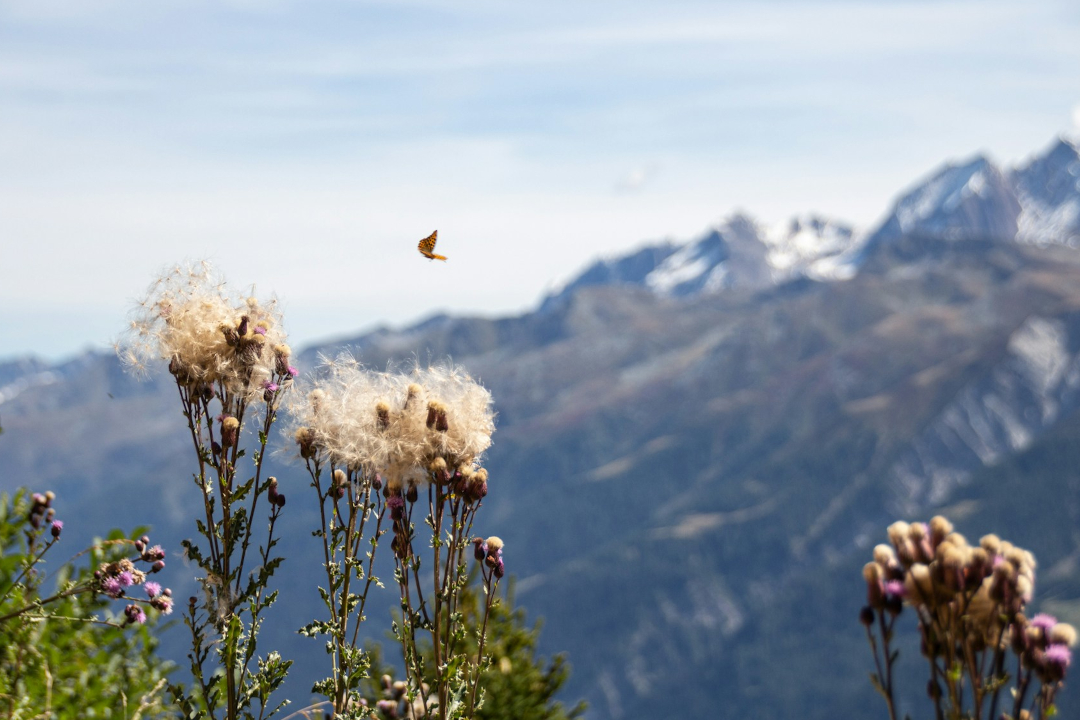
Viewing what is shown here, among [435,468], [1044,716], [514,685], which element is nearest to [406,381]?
[435,468]

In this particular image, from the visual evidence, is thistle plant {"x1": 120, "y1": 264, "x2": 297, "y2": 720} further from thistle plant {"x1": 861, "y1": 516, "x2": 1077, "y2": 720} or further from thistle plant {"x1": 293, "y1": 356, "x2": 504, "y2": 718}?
thistle plant {"x1": 861, "y1": 516, "x2": 1077, "y2": 720}

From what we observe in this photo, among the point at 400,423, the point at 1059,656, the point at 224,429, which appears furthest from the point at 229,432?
the point at 1059,656

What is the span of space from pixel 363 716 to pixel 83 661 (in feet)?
6.92

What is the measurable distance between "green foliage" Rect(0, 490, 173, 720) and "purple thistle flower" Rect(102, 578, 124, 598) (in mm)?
147

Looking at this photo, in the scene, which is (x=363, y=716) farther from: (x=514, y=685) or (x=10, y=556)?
(x=514, y=685)

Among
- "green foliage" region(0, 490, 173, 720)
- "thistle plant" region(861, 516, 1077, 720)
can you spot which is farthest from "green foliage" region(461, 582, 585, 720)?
"thistle plant" region(861, 516, 1077, 720)

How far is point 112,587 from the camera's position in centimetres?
475

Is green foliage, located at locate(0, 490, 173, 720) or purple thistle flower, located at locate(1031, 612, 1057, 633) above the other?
green foliage, located at locate(0, 490, 173, 720)

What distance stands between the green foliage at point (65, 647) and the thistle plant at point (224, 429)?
0.42m

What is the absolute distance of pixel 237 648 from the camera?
491 centimetres

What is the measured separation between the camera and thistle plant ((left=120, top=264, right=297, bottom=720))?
4.85 metres

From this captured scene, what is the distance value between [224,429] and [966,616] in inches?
138

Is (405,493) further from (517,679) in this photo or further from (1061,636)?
(517,679)

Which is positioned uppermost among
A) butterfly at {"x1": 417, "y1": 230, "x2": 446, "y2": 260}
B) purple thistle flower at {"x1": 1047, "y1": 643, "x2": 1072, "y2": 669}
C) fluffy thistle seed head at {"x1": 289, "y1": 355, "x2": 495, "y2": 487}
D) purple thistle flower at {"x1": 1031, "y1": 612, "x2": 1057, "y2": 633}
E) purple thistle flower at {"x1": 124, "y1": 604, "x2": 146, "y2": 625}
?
butterfly at {"x1": 417, "y1": 230, "x2": 446, "y2": 260}
